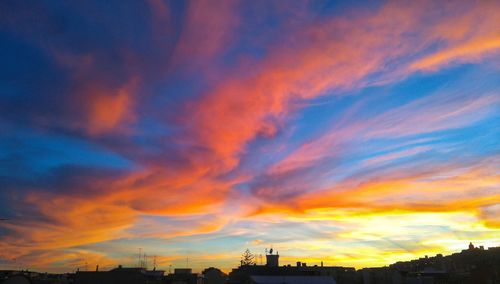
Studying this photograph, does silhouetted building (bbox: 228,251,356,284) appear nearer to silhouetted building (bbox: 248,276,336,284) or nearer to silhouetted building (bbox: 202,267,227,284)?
silhouetted building (bbox: 248,276,336,284)

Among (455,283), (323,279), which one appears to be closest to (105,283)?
(323,279)

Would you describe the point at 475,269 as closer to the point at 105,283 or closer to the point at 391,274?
the point at 391,274

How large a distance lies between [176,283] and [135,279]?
15516 millimetres

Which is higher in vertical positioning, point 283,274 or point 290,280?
point 283,274

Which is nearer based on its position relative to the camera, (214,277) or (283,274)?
(283,274)

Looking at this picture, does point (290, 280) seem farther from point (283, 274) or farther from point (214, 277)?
point (214, 277)

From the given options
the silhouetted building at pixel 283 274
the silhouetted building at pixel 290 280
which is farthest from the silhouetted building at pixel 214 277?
the silhouetted building at pixel 290 280

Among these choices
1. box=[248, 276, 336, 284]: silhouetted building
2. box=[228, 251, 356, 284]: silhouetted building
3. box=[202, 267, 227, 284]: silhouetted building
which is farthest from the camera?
box=[202, 267, 227, 284]: silhouetted building

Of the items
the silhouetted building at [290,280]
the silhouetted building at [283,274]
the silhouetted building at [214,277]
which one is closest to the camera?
the silhouetted building at [290,280]

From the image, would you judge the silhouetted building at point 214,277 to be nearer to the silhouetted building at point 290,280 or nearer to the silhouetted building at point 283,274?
the silhouetted building at point 283,274

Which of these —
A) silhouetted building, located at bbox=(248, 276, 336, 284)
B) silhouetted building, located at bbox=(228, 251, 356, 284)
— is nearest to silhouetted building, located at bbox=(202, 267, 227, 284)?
silhouetted building, located at bbox=(228, 251, 356, 284)

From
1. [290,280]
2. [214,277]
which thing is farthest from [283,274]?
[214,277]

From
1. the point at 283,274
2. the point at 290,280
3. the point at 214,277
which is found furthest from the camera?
the point at 214,277

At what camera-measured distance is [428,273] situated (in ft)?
463
